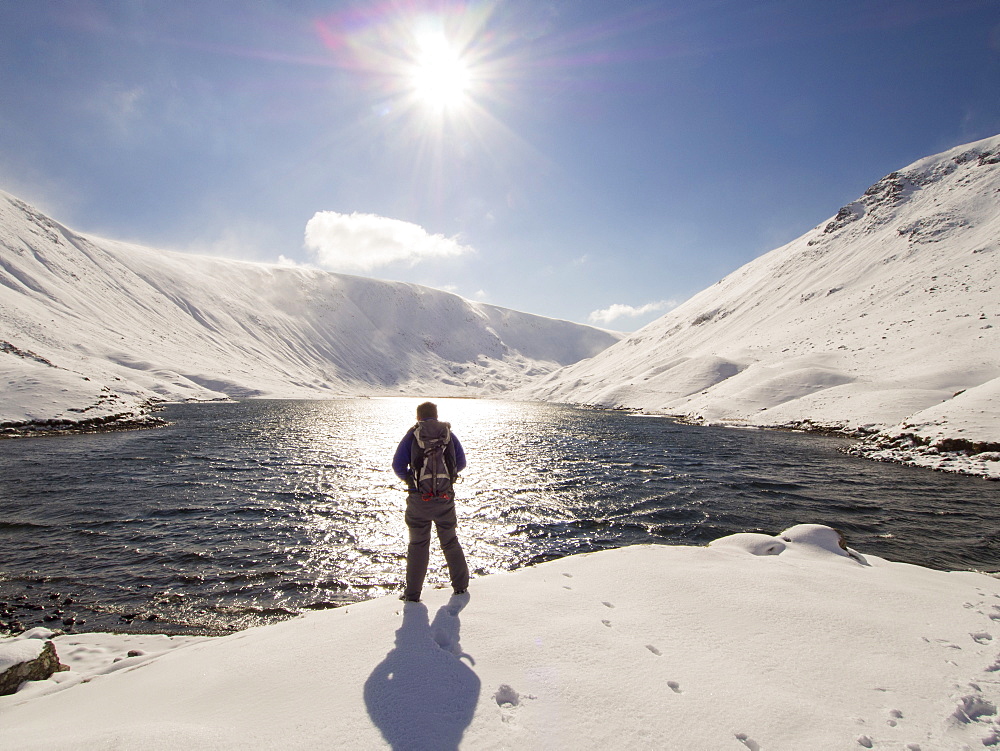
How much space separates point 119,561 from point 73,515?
601 centimetres

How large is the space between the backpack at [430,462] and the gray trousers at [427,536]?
0.52 ft

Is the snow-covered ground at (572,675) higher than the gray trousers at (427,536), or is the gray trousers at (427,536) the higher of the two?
the gray trousers at (427,536)

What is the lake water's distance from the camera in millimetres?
9703

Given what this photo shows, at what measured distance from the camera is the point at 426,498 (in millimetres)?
7027

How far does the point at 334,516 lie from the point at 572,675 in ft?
42.2

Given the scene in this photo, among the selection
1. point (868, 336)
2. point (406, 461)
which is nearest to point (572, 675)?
point (406, 461)

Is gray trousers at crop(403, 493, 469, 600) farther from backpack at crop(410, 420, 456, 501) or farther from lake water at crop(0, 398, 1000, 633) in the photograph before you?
lake water at crop(0, 398, 1000, 633)

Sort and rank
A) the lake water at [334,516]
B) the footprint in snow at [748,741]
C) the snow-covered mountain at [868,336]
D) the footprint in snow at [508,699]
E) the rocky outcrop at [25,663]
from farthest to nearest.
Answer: the snow-covered mountain at [868,336]
the lake water at [334,516]
the rocky outcrop at [25,663]
the footprint in snow at [508,699]
the footprint in snow at [748,741]

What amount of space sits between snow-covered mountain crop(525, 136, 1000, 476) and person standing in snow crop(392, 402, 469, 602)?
95.6 ft

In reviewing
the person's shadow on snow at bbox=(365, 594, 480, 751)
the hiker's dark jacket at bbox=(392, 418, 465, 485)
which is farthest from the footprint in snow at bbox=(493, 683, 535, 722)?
the hiker's dark jacket at bbox=(392, 418, 465, 485)

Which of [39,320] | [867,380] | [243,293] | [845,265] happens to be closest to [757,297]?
[845,265]

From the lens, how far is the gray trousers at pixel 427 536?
7047mm

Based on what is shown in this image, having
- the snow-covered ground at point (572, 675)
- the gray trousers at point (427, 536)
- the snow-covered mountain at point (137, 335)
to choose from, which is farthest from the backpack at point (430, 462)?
the snow-covered mountain at point (137, 335)

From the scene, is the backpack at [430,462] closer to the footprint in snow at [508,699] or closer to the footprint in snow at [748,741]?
the footprint in snow at [508,699]
